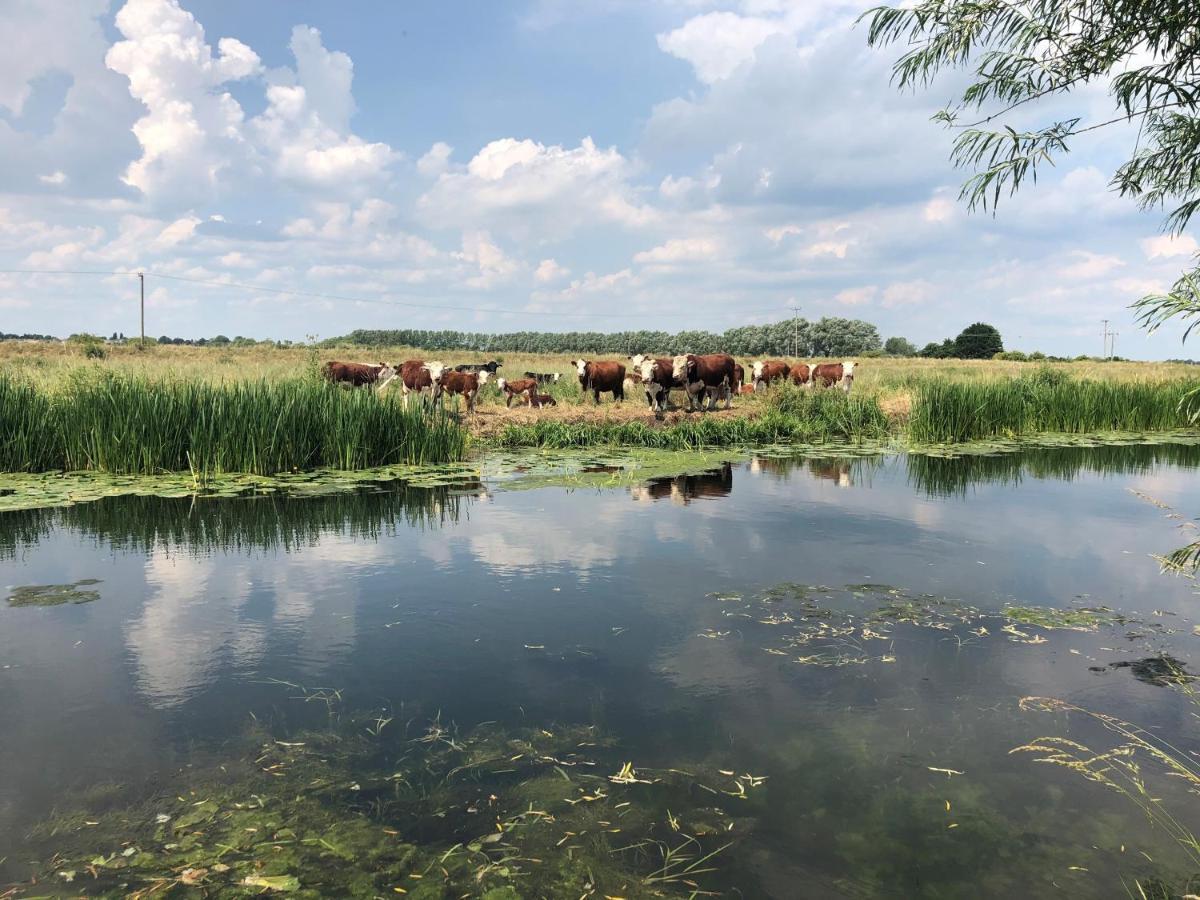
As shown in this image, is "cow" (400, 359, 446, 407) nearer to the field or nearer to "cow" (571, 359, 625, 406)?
the field

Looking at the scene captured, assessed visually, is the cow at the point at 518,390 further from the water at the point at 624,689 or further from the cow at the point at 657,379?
the water at the point at 624,689

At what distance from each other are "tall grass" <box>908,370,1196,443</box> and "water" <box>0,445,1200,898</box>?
9.25m

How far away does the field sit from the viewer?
11.0 meters

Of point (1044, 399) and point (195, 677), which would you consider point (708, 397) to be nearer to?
point (1044, 399)

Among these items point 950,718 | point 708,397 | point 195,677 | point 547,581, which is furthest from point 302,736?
point 708,397

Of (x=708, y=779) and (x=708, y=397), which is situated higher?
(x=708, y=397)

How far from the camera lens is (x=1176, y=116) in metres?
5.29

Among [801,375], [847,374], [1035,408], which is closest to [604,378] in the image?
[801,375]

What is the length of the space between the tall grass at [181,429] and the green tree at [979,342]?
8779 cm

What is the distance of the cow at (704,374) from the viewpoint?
1930cm

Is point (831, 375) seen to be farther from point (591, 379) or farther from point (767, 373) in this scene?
point (591, 379)

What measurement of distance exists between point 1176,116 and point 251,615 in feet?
25.3

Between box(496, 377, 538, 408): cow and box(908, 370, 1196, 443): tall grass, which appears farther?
box(496, 377, 538, 408): cow

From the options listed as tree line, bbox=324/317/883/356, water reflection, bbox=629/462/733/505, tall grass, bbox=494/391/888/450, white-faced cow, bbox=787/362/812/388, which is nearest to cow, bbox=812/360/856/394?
white-faced cow, bbox=787/362/812/388
